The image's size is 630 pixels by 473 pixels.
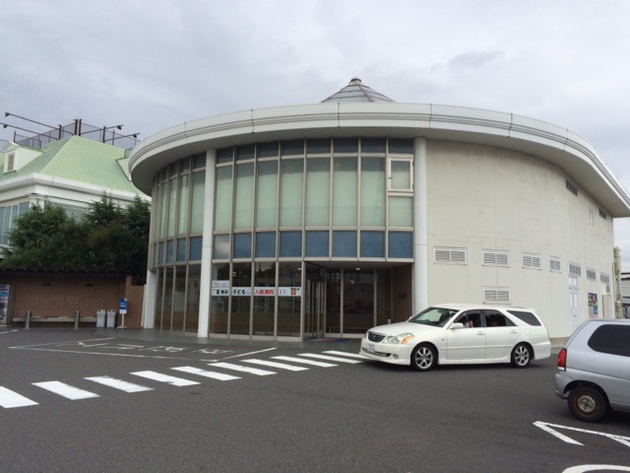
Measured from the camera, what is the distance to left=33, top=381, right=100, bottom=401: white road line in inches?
324

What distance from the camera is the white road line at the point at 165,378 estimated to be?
967 centimetres

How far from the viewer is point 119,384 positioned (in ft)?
30.8

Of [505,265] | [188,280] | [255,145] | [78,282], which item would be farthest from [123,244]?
[505,265]

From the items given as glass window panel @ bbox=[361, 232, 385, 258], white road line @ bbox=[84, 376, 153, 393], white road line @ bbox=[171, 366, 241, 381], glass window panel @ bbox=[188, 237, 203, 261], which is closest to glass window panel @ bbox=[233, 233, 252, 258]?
glass window panel @ bbox=[188, 237, 203, 261]

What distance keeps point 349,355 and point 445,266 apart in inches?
228

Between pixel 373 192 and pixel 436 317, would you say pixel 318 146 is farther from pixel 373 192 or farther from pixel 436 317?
pixel 436 317

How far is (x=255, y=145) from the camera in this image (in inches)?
774

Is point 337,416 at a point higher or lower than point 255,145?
lower

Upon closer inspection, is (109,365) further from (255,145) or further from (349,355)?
(255,145)

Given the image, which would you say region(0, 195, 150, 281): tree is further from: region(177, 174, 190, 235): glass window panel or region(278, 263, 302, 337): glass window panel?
region(278, 263, 302, 337): glass window panel

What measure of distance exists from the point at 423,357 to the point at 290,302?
7.25 metres

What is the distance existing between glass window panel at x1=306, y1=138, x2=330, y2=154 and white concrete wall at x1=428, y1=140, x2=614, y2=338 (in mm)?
3770

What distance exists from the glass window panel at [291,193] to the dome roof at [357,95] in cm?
592

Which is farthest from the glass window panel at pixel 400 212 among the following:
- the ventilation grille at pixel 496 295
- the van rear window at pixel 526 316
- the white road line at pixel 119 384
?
the white road line at pixel 119 384
